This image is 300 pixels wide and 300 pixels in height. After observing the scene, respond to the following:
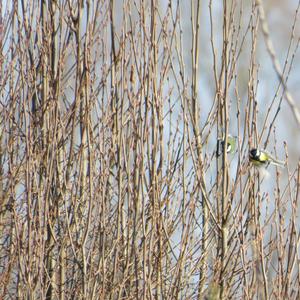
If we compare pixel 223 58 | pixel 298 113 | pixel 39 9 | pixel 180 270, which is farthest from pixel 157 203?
pixel 298 113

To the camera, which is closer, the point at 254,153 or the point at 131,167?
the point at 254,153

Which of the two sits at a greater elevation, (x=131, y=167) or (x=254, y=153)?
(x=131, y=167)

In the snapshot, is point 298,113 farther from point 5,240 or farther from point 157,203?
point 5,240

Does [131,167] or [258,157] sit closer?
[258,157]

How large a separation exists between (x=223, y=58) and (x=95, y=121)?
1.66 metres

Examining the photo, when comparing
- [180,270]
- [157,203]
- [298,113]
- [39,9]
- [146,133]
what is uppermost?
[39,9]

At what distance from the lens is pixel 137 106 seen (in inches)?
211

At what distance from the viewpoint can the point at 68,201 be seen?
226 inches

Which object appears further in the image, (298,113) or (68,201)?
(68,201)

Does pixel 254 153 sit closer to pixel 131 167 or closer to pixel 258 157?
pixel 258 157

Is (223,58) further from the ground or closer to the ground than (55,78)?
closer to the ground

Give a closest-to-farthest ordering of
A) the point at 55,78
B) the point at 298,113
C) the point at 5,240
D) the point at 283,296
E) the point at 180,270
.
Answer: the point at 298,113 → the point at 283,296 → the point at 180,270 → the point at 55,78 → the point at 5,240

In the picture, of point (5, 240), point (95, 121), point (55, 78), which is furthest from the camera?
point (5, 240)

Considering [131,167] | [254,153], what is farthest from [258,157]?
[131,167]
